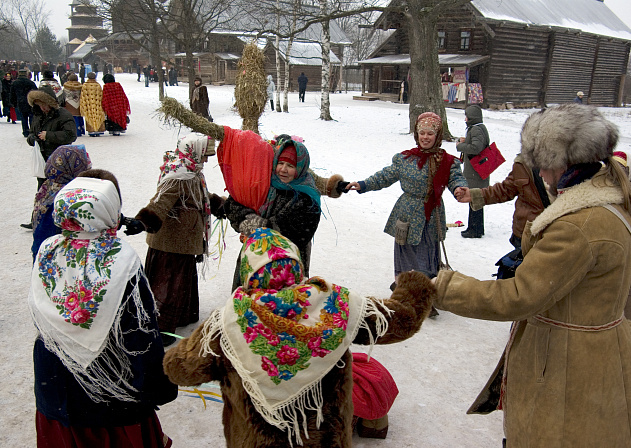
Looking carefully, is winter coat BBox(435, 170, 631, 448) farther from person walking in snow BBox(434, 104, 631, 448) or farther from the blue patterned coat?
the blue patterned coat

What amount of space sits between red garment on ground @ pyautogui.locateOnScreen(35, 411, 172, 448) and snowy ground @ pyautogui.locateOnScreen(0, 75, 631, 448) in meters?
0.61

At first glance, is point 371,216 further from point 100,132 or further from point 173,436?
point 100,132

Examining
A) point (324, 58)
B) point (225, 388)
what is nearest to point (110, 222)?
point (225, 388)

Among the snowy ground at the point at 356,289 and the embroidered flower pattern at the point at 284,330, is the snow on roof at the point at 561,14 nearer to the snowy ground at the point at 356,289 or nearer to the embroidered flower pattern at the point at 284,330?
the snowy ground at the point at 356,289

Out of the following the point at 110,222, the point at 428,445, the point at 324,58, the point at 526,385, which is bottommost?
the point at 428,445

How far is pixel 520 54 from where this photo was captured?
2548 centimetres

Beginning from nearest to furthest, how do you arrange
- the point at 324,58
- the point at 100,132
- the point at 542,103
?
1. the point at 100,132
2. the point at 324,58
3. the point at 542,103

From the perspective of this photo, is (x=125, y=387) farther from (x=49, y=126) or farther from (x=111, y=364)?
(x=49, y=126)

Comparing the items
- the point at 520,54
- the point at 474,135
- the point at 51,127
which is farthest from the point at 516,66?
the point at 51,127

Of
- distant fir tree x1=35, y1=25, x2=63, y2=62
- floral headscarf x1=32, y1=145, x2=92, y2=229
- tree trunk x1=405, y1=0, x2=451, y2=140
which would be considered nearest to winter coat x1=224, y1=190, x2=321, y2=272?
floral headscarf x1=32, y1=145, x2=92, y2=229

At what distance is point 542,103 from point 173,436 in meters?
28.5

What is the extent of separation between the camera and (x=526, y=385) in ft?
6.58

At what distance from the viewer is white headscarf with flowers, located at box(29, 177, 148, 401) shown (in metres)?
2.07

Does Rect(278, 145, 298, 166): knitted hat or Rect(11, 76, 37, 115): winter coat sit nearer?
Rect(278, 145, 298, 166): knitted hat
